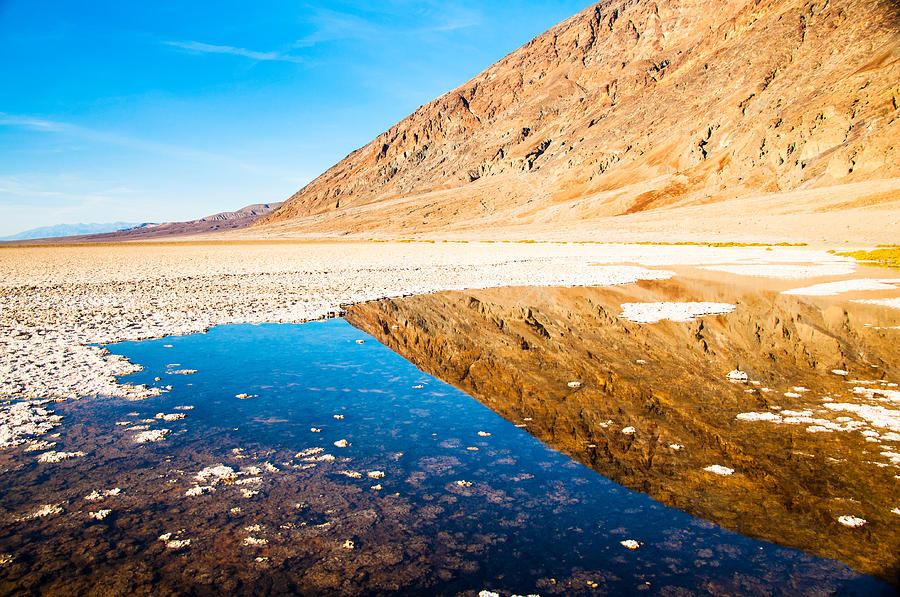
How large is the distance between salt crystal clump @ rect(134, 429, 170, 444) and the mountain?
6712 cm

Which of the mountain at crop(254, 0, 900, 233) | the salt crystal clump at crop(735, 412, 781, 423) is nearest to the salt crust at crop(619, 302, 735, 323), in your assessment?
the salt crystal clump at crop(735, 412, 781, 423)

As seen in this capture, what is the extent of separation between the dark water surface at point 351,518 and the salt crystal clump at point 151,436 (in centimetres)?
9

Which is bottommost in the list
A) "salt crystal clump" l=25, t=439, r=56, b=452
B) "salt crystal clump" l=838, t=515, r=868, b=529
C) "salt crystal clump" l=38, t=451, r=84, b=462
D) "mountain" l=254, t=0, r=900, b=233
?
"salt crystal clump" l=838, t=515, r=868, b=529

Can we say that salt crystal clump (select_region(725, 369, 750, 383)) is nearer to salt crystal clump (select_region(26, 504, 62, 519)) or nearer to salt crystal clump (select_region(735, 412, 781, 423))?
salt crystal clump (select_region(735, 412, 781, 423))

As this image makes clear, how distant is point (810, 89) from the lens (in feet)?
285

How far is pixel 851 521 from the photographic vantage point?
376cm

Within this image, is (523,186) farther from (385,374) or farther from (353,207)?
(385,374)

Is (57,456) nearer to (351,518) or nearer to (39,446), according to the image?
(39,446)

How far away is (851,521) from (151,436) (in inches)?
222

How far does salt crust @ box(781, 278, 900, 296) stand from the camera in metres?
15.2

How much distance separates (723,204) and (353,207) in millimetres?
106674

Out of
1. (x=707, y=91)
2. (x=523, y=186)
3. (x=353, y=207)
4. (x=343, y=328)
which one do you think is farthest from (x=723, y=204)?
(x=353, y=207)

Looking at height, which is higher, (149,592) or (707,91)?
(707,91)

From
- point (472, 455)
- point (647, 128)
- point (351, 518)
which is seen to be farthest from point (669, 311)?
point (647, 128)
